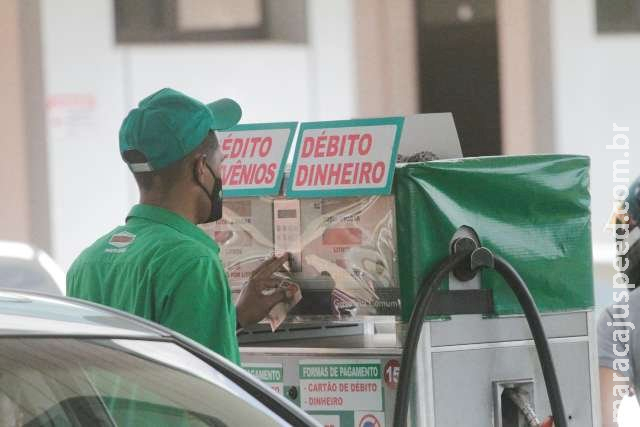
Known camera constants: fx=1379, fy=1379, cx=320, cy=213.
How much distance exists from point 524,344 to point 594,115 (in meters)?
6.86

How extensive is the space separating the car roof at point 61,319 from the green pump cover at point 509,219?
1078 mm

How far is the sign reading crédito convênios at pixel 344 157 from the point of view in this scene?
360 cm

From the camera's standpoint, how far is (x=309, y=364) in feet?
12.1

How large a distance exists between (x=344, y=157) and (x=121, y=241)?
685 mm

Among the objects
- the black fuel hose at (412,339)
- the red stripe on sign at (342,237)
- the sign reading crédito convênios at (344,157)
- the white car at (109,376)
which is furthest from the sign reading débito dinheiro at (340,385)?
the white car at (109,376)

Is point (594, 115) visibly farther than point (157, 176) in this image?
Yes

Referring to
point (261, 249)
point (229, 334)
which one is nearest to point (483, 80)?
point (261, 249)

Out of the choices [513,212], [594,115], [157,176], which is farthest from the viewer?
[594,115]

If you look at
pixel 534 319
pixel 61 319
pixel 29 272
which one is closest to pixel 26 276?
pixel 29 272

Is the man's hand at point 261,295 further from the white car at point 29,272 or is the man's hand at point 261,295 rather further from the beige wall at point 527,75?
the beige wall at point 527,75

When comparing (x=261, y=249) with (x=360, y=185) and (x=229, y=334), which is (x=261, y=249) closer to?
(x=360, y=185)

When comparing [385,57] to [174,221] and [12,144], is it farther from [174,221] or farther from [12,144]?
[174,221]

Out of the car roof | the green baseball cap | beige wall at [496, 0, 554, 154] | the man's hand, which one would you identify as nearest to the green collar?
the green baseball cap

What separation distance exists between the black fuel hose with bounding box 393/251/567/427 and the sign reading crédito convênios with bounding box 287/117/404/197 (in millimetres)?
276
